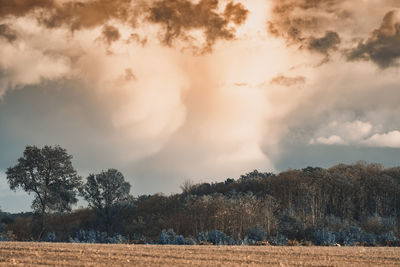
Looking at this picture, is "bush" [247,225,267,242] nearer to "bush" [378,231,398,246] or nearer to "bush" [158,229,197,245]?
"bush" [158,229,197,245]

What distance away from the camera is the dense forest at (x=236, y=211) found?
4103 cm

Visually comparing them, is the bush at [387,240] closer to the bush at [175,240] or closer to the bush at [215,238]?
the bush at [215,238]

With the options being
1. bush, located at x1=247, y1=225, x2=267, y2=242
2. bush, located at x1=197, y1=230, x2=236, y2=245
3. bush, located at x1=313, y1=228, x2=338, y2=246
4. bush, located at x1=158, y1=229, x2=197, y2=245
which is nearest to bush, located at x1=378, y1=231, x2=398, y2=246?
bush, located at x1=313, y1=228, x2=338, y2=246

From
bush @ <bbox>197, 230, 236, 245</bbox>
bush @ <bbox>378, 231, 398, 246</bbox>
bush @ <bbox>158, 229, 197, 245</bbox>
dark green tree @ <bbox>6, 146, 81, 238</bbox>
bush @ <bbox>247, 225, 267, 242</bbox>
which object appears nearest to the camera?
bush @ <bbox>158, 229, 197, 245</bbox>

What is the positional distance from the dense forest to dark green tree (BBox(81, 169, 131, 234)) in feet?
0.41

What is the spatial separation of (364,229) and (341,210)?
422 inches

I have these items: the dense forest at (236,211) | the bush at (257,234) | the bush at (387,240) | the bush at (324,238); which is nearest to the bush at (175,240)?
the dense forest at (236,211)

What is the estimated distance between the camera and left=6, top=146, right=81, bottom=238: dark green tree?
162 feet

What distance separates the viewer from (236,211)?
42406mm

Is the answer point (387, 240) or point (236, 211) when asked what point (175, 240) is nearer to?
point (236, 211)

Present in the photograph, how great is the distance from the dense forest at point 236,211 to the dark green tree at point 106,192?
0.13 m

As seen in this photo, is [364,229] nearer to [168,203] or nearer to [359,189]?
[359,189]

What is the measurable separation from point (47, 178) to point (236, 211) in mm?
22453

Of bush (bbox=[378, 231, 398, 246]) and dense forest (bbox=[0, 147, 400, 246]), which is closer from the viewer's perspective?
bush (bbox=[378, 231, 398, 246])
